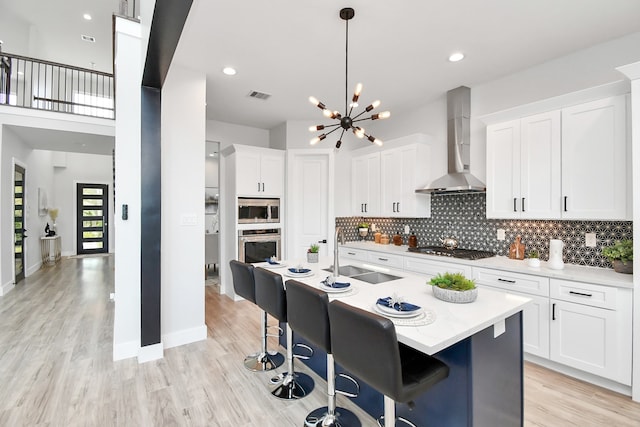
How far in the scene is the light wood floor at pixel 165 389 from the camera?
6.66 feet

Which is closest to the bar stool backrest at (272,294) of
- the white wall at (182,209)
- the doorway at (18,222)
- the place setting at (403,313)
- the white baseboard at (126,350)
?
the place setting at (403,313)

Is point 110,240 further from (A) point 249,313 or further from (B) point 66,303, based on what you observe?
(A) point 249,313

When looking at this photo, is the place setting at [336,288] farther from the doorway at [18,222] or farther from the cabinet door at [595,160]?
the doorway at [18,222]

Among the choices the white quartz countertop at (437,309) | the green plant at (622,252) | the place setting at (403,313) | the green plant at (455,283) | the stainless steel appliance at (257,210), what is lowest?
the white quartz countertop at (437,309)

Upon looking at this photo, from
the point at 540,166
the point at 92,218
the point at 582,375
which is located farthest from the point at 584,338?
the point at 92,218

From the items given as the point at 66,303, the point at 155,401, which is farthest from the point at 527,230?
the point at 66,303

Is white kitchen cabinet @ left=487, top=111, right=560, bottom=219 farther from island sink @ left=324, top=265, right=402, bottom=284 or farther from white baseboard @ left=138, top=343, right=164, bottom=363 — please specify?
white baseboard @ left=138, top=343, right=164, bottom=363

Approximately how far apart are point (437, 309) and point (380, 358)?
522 mm

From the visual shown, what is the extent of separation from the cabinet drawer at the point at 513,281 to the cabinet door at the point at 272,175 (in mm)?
3169

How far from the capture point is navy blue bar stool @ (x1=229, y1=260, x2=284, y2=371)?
255 centimetres

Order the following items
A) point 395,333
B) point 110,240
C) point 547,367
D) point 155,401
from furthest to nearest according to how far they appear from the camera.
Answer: point 110,240 → point 547,367 → point 155,401 → point 395,333

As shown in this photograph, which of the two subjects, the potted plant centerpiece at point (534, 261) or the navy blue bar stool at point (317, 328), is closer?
the navy blue bar stool at point (317, 328)

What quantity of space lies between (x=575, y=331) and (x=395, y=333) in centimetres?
221

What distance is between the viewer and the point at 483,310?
64.0 inches
